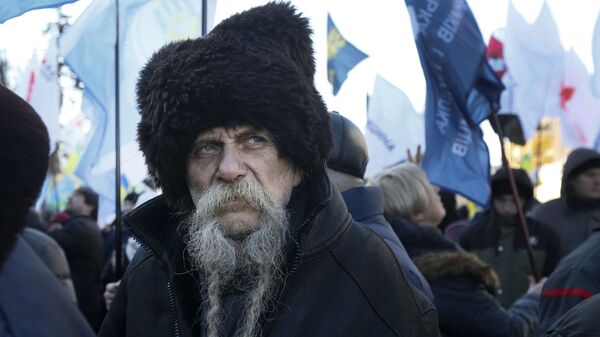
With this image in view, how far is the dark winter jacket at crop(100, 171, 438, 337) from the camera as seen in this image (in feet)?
8.31

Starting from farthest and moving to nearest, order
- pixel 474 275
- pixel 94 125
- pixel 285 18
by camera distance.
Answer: pixel 94 125, pixel 474 275, pixel 285 18

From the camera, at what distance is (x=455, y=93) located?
5910mm

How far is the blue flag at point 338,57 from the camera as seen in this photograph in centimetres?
847

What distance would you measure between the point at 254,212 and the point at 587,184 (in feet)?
14.2

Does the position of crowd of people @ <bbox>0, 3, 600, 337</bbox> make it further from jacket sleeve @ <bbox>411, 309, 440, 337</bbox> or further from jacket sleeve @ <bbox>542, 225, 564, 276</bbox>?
jacket sleeve @ <bbox>542, 225, 564, 276</bbox>

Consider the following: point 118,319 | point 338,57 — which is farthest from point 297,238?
point 338,57

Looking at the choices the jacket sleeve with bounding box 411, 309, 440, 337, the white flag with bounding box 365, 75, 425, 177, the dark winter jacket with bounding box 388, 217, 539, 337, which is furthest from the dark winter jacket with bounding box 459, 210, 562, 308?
the jacket sleeve with bounding box 411, 309, 440, 337

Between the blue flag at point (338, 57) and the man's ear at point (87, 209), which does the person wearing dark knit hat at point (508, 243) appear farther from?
the man's ear at point (87, 209)

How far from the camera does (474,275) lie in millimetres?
3891

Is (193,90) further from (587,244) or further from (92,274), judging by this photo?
(92,274)

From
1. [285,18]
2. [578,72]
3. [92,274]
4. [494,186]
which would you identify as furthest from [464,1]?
[578,72]

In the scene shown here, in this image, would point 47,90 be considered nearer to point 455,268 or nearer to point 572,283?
point 455,268

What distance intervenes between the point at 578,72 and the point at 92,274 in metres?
6.10

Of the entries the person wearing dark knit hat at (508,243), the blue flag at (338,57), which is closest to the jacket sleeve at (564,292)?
the person wearing dark knit hat at (508,243)
